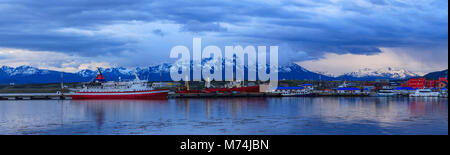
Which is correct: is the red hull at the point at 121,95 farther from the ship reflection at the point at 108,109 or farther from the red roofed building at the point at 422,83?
the red roofed building at the point at 422,83

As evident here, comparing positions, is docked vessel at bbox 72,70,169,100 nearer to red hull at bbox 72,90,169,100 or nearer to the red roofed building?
red hull at bbox 72,90,169,100

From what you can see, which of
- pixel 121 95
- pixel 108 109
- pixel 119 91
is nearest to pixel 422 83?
pixel 121 95

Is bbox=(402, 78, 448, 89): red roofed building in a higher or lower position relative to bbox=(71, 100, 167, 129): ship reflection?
higher

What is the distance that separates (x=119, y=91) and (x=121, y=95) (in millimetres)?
1281

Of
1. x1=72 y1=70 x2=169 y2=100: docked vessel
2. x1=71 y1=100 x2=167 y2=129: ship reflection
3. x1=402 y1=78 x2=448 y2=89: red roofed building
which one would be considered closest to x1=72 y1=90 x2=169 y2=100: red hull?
x1=72 y1=70 x2=169 y2=100: docked vessel

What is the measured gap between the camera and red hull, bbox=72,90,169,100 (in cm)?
10250

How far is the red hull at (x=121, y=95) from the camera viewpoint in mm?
102500
